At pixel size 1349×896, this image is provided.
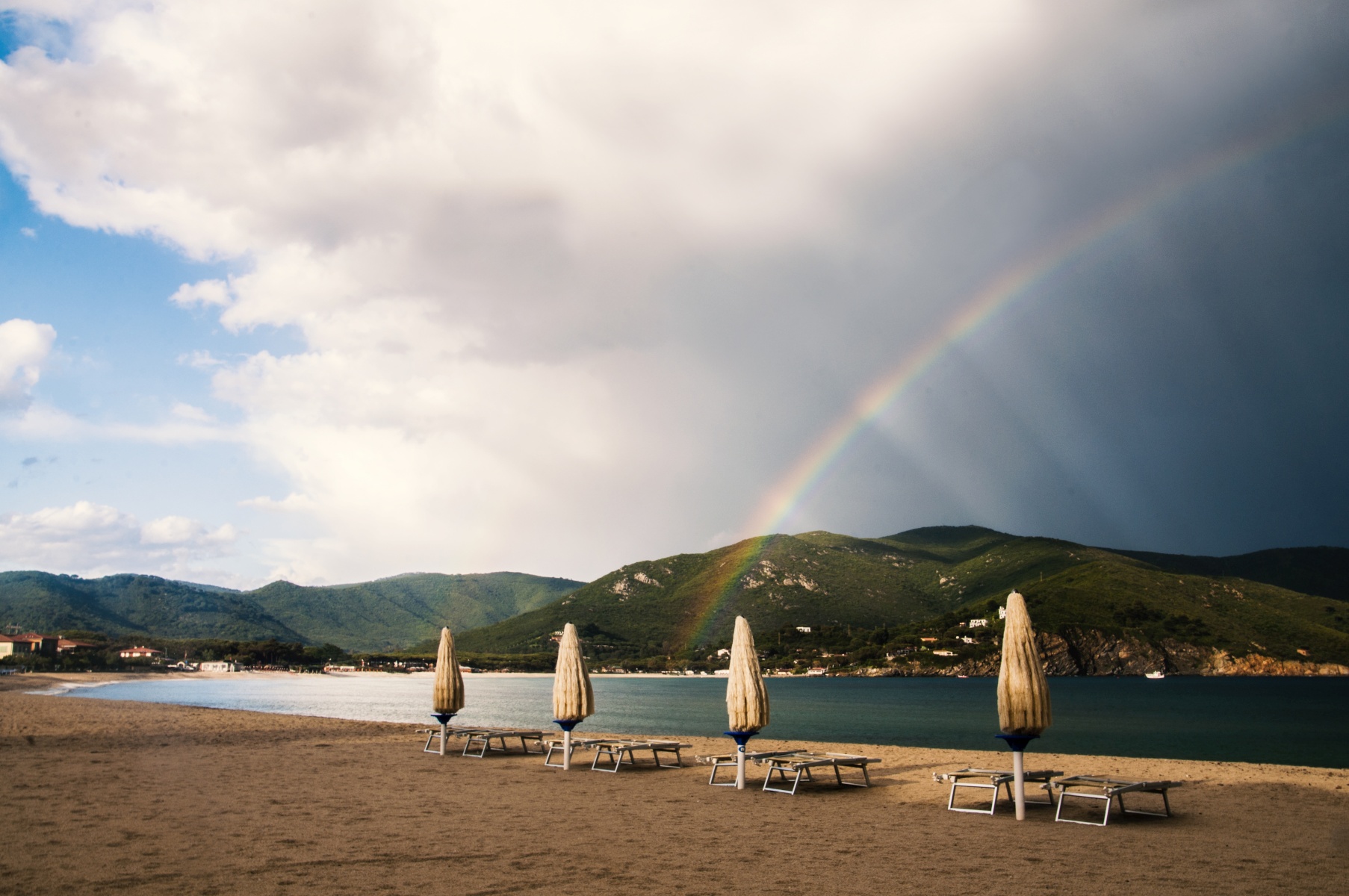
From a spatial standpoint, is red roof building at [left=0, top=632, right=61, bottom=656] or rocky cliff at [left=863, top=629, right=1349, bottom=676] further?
rocky cliff at [left=863, top=629, right=1349, bottom=676]

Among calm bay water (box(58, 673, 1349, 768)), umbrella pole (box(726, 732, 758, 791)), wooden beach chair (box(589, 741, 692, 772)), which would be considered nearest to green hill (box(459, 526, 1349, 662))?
calm bay water (box(58, 673, 1349, 768))

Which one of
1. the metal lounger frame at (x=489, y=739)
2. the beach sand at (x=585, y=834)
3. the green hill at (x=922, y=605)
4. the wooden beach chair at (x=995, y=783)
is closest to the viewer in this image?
the beach sand at (x=585, y=834)

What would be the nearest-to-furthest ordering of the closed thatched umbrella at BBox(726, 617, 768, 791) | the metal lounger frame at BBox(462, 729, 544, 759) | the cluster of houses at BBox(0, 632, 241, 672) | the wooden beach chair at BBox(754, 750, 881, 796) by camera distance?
the wooden beach chair at BBox(754, 750, 881, 796), the closed thatched umbrella at BBox(726, 617, 768, 791), the metal lounger frame at BBox(462, 729, 544, 759), the cluster of houses at BBox(0, 632, 241, 672)

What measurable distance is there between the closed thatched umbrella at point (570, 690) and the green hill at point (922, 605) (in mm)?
128219

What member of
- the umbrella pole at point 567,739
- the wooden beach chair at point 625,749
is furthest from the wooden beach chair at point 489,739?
the umbrella pole at point 567,739

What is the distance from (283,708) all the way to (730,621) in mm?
134379

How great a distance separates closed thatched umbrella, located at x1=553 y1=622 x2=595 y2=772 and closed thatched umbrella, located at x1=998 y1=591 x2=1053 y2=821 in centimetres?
834

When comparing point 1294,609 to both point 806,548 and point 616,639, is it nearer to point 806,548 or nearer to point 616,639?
point 806,548

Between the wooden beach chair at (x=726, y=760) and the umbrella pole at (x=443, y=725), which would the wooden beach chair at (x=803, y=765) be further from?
the umbrella pole at (x=443, y=725)

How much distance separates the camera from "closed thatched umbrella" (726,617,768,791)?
14898 mm

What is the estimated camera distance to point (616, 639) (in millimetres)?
172875

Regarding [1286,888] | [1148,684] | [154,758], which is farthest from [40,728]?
[1148,684]

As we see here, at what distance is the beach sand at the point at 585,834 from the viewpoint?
8.04 m

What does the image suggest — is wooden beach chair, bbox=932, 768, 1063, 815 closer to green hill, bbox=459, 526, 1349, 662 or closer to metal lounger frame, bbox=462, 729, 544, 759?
metal lounger frame, bbox=462, 729, 544, 759
